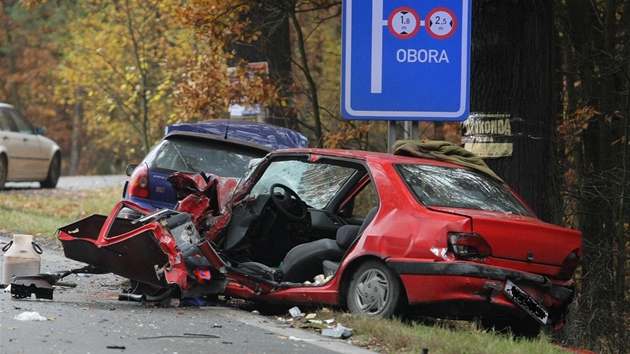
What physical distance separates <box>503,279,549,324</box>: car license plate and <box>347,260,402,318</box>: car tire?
0.77 metres

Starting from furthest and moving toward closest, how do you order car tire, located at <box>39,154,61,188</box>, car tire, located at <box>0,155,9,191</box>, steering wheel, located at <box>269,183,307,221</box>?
car tire, located at <box>39,154,61,188</box>, car tire, located at <box>0,155,9,191</box>, steering wheel, located at <box>269,183,307,221</box>

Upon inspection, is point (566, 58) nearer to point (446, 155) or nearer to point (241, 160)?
point (241, 160)

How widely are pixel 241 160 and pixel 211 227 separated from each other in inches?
128

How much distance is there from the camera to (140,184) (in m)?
13.5

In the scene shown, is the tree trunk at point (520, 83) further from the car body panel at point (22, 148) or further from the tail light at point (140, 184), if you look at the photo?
the car body panel at point (22, 148)

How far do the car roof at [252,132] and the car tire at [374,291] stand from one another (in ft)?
16.5

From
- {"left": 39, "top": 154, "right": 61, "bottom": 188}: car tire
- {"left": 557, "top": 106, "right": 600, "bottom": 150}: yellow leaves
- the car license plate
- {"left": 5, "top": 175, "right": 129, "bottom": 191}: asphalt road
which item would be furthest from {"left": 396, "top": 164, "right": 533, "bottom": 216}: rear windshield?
{"left": 5, "top": 175, "right": 129, "bottom": 191}: asphalt road

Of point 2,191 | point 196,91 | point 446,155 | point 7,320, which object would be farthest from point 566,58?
point 2,191

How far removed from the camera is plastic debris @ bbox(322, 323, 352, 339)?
27.5 feet

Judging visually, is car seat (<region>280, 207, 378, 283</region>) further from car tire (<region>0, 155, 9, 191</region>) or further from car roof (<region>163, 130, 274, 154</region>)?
car tire (<region>0, 155, 9, 191</region>)

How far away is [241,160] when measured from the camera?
44.5ft

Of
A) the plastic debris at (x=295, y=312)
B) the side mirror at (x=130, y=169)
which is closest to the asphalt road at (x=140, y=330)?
the plastic debris at (x=295, y=312)

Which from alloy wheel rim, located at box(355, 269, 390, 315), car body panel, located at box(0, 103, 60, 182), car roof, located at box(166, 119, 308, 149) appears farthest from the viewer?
car body panel, located at box(0, 103, 60, 182)

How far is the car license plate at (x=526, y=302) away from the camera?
338 inches
